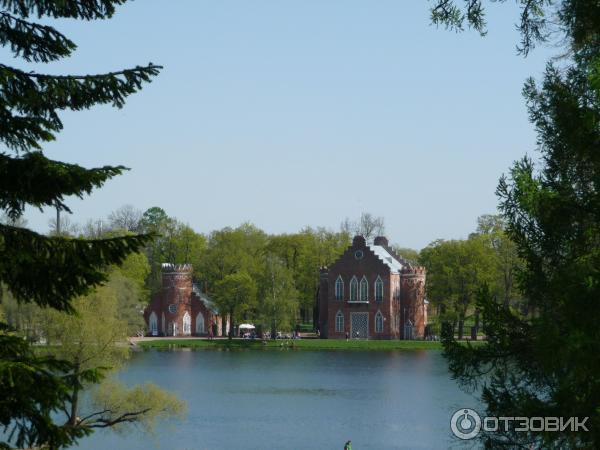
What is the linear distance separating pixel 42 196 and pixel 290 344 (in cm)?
6374

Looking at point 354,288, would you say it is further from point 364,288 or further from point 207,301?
point 207,301

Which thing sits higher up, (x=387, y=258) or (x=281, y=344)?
(x=387, y=258)

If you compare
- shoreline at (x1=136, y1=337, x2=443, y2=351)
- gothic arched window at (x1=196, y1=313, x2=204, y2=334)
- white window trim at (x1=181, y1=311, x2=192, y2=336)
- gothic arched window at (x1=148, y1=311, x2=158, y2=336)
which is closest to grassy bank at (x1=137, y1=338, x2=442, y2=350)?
shoreline at (x1=136, y1=337, x2=443, y2=351)

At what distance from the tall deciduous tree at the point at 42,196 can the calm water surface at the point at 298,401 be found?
1737 cm

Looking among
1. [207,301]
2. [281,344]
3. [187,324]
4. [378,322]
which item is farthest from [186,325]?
[378,322]

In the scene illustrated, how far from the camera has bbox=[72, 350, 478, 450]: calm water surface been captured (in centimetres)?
2994

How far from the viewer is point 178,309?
76.2m

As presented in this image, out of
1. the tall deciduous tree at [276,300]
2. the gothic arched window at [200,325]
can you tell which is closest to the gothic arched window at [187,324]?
the gothic arched window at [200,325]

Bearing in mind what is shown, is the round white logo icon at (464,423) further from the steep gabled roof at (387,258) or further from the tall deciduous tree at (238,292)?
the steep gabled roof at (387,258)

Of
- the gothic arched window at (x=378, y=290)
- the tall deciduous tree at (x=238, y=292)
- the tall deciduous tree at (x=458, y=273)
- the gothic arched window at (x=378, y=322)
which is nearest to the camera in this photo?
the tall deciduous tree at (x=458, y=273)

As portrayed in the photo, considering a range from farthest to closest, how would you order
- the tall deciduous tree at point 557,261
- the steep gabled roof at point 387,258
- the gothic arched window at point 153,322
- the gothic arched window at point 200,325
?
1. the gothic arched window at point 200,325
2. the gothic arched window at point 153,322
3. the steep gabled roof at point 387,258
4. the tall deciduous tree at point 557,261

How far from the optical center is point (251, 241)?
266 feet

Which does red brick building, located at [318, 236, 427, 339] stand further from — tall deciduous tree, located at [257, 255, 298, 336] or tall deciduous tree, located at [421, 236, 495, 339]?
tall deciduous tree, located at [257, 255, 298, 336]

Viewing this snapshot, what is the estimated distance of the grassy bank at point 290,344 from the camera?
6756cm
